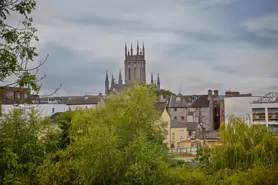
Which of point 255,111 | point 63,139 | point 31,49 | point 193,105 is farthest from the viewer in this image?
point 193,105

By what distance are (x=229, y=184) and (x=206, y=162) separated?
2.91 meters

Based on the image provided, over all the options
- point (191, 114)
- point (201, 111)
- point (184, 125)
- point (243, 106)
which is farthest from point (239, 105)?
point (191, 114)

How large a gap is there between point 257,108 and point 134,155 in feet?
94.7

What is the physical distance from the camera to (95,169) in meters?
14.5

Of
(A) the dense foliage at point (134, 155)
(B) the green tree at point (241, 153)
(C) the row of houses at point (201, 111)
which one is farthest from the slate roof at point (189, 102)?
(B) the green tree at point (241, 153)

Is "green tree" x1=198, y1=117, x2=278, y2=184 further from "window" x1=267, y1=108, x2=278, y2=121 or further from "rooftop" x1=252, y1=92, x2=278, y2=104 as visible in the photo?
"rooftop" x1=252, y1=92, x2=278, y2=104

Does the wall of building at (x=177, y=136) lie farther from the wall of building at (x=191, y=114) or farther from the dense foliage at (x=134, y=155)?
the dense foliage at (x=134, y=155)

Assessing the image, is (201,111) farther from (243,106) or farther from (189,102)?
(243,106)

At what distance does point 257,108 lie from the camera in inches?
1593

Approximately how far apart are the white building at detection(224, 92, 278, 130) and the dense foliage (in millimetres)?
22313

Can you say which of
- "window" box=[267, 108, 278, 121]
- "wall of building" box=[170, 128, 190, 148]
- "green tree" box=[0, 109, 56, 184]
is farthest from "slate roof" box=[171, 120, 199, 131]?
"green tree" box=[0, 109, 56, 184]

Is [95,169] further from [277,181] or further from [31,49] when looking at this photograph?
[31,49]

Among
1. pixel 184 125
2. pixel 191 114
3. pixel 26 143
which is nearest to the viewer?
pixel 26 143

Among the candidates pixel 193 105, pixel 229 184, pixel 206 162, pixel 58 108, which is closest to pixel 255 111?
pixel 193 105
